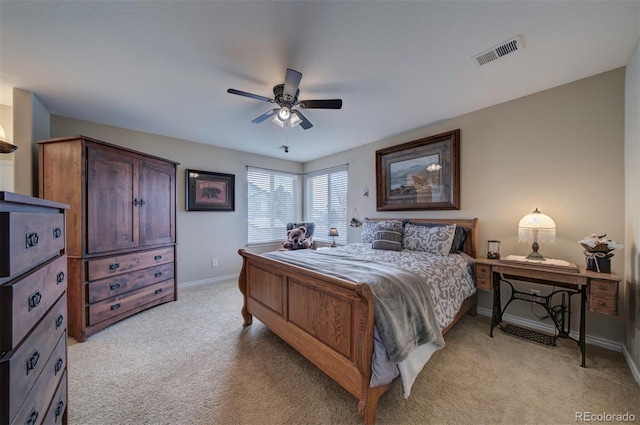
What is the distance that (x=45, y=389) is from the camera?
38.4 inches

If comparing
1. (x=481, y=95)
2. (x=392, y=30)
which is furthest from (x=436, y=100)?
(x=392, y=30)

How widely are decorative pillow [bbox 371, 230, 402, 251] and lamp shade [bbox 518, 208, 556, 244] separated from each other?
126 cm

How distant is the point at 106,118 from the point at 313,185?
3679mm

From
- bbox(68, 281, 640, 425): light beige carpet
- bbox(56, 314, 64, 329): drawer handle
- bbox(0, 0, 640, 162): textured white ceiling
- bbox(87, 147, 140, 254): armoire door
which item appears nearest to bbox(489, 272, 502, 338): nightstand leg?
bbox(68, 281, 640, 425): light beige carpet

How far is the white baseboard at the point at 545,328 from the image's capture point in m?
2.16

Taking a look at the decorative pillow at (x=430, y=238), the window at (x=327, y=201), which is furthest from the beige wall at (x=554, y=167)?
the window at (x=327, y=201)

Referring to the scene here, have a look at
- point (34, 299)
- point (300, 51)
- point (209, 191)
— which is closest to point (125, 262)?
point (209, 191)

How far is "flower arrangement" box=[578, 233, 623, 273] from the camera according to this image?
1.95 meters

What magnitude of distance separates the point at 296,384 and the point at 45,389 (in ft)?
4.47

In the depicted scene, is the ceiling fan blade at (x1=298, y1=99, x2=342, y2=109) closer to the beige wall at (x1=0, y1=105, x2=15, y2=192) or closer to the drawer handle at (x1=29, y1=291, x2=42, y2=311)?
the drawer handle at (x1=29, y1=291, x2=42, y2=311)

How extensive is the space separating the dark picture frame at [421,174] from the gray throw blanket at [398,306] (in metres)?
1.83

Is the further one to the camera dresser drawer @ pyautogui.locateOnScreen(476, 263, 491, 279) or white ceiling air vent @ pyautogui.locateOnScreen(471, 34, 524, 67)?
dresser drawer @ pyautogui.locateOnScreen(476, 263, 491, 279)

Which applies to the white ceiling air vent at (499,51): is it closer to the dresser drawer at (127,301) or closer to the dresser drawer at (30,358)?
the dresser drawer at (30,358)

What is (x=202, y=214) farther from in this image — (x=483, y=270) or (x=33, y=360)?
(x=483, y=270)
